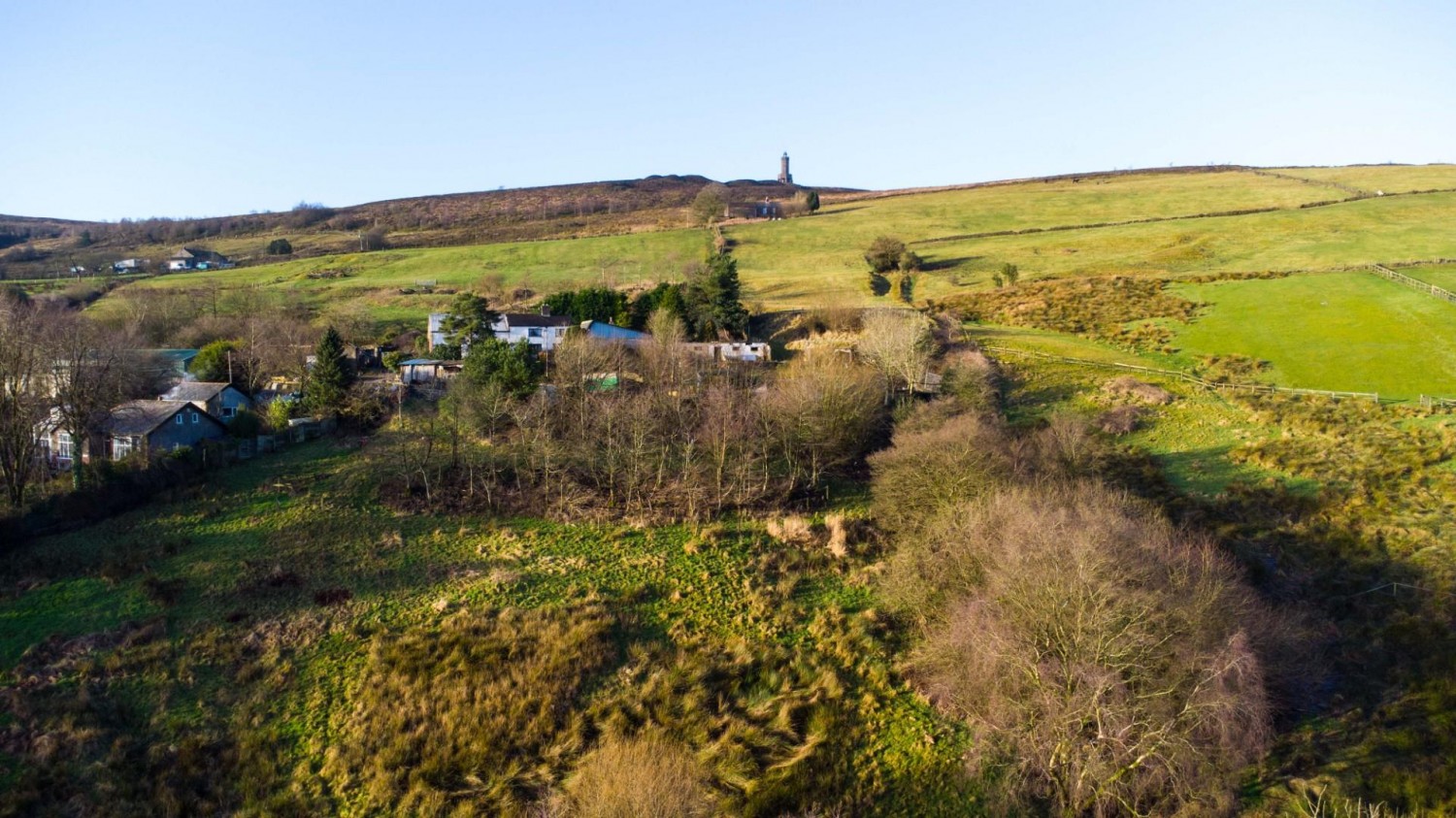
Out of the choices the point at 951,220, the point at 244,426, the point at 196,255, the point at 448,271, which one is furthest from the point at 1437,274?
the point at 196,255

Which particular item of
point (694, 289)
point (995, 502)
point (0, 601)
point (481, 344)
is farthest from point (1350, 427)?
point (0, 601)

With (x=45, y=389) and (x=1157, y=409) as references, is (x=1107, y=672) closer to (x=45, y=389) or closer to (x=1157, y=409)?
(x=1157, y=409)

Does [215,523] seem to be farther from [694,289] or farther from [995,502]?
[694,289]

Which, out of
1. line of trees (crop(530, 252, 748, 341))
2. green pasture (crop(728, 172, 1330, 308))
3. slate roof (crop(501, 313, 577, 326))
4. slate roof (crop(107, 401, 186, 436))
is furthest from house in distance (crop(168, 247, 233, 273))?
slate roof (crop(107, 401, 186, 436))

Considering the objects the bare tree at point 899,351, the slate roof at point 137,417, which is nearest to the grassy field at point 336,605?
the slate roof at point 137,417

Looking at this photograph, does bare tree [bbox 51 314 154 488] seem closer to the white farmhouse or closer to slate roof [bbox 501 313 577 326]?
the white farmhouse

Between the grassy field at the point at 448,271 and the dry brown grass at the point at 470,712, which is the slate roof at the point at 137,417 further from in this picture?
the grassy field at the point at 448,271
